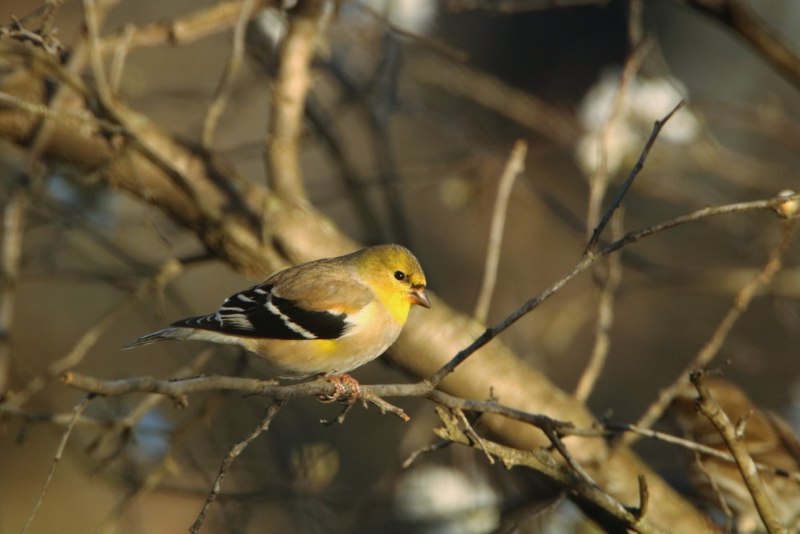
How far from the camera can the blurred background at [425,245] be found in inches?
184

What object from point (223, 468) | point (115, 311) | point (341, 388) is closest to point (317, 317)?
point (341, 388)

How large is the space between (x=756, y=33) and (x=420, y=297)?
2054 mm

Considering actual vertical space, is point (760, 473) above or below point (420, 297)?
below

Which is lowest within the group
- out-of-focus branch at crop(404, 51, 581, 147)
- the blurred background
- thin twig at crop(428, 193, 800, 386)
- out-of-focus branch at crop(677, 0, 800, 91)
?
the blurred background

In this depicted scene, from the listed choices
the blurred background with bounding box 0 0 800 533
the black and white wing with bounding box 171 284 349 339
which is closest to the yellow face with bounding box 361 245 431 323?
the black and white wing with bounding box 171 284 349 339

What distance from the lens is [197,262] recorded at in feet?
14.4

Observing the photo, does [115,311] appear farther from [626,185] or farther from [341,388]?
[626,185]

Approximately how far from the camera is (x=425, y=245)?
975 cm

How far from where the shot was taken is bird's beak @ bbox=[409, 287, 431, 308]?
402 centimetres

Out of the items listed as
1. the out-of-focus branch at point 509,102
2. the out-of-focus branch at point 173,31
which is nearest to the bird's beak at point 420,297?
the out-of-focus branch at point 173,31

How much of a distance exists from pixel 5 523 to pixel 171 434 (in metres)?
3.53

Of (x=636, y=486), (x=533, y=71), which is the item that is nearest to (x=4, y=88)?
(x=636, y=486)

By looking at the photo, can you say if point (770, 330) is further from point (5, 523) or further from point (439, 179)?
point (5, 523)

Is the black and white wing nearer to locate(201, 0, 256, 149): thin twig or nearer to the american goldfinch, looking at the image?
the american goldfinch
